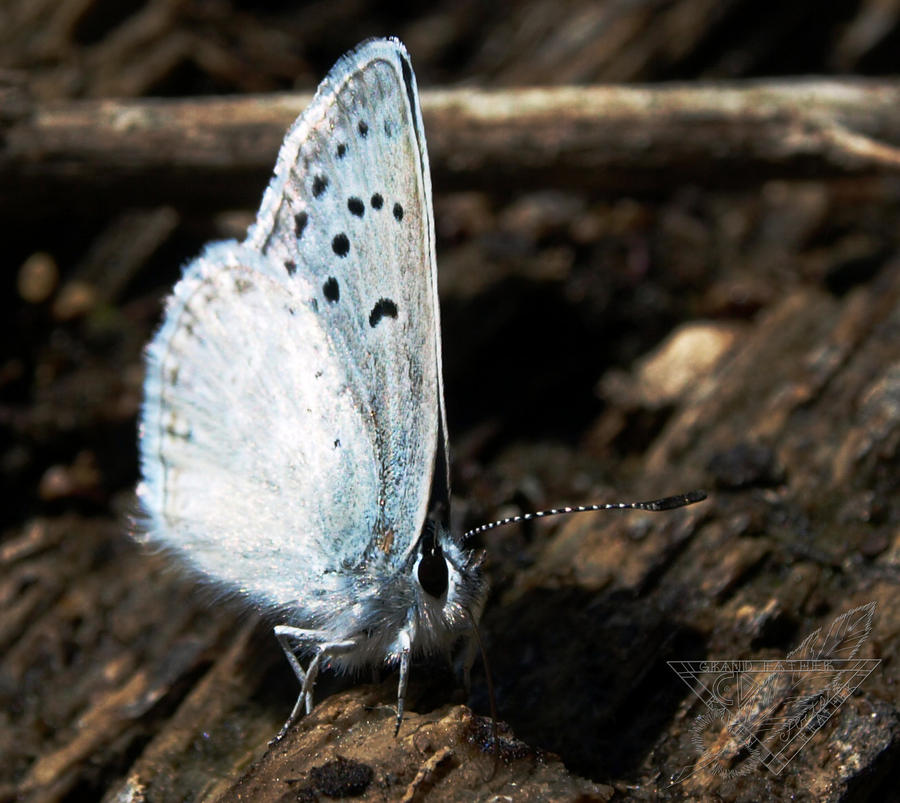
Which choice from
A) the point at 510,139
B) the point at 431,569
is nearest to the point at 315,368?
the point at 431,569

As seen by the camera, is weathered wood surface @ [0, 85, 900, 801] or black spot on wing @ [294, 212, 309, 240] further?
black spot on wing @ [294, 212, 309, 240]

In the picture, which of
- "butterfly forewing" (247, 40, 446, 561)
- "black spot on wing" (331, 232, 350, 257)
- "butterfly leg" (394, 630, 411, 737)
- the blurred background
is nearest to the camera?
"butterfly leg" (394, 630, 411, 737)

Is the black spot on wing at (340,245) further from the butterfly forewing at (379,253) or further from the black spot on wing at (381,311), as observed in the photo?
the black spot on wing at (381,311)

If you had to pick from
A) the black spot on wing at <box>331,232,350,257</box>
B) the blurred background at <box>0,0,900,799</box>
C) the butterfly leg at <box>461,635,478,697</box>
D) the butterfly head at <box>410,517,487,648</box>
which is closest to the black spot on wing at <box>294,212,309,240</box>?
the black spot on wing at <box>331,232,350,257</box>

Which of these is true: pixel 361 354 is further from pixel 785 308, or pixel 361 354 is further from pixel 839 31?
pixel 839 31

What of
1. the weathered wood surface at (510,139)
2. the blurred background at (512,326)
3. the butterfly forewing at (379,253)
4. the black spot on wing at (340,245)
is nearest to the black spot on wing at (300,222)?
the butterfly forewing at (379,253)

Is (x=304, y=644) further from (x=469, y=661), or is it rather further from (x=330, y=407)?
(x=330, y=407)

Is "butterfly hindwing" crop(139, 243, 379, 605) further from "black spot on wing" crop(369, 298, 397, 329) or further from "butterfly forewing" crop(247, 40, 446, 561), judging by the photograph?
"black spot on wing" crop(369, 298, 397, 329)
